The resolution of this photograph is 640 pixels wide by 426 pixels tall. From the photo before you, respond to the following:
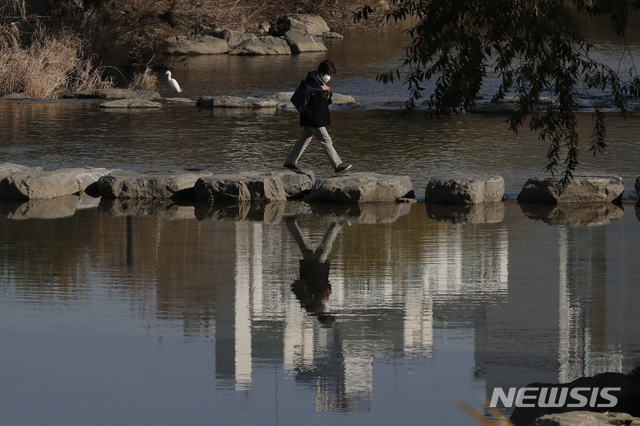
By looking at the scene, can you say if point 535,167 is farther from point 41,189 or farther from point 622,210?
point 41,189

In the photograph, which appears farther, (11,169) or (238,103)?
(238,103)

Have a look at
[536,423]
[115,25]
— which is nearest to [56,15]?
[115,25]

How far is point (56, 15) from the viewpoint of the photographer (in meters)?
26.0

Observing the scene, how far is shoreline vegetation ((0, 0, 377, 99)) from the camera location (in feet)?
67.9

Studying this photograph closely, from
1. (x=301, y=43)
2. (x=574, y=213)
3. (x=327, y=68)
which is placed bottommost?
(x=574, y=213)

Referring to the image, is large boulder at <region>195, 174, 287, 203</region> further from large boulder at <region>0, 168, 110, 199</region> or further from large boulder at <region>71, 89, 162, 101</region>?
large boulder at <region>71, 89, 162, 101</region>

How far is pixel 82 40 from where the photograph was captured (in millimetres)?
24938

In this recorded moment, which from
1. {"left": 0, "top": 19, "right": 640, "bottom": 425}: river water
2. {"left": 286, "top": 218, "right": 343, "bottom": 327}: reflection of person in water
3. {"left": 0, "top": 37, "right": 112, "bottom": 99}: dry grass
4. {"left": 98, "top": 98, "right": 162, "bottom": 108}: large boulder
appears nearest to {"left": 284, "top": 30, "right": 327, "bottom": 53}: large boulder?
{"left": 0, "top": 37, "right": 112, "bottom": 99}: dry grass

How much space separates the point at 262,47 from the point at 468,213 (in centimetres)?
2683

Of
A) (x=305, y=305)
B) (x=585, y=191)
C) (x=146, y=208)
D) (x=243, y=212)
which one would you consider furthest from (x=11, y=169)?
(x=585, y=191)

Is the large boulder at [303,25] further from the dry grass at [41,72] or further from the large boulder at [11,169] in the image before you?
the large boulder at [11,169]

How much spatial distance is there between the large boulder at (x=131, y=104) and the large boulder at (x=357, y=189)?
9.68 meters

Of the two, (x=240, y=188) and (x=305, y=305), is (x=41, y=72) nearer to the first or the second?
(x=240, y=188)

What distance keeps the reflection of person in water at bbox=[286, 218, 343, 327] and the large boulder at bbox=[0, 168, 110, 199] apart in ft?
10.1
